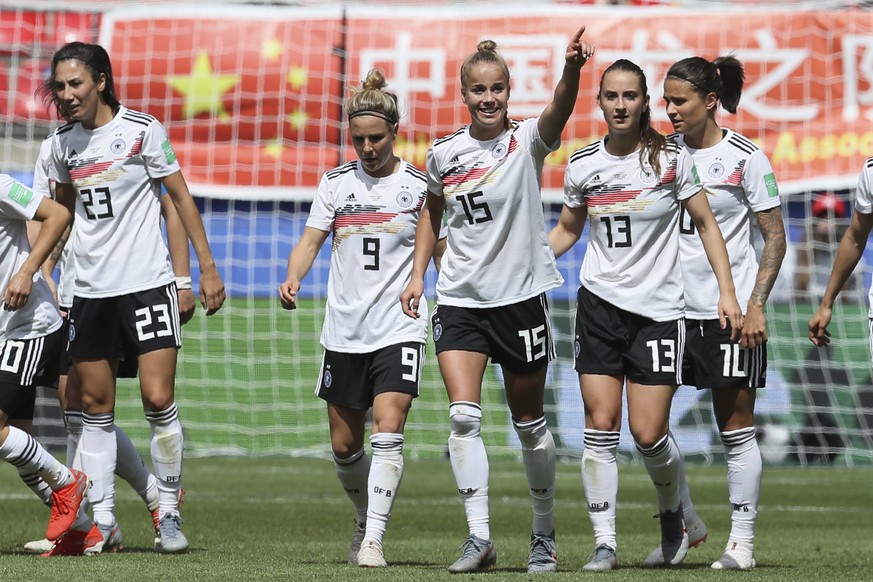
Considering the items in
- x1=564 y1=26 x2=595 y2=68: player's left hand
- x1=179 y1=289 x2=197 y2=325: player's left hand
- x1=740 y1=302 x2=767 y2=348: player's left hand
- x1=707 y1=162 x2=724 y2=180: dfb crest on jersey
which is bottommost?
x1=740 y1=302 x2=767 y2=348: player's left hand

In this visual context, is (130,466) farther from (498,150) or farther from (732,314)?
(732,314)

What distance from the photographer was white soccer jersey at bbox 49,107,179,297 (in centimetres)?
712

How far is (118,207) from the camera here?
7141mm

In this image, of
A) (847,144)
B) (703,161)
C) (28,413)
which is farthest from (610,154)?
(847,144)

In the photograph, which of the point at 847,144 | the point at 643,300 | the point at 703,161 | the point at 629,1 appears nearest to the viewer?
the point at 643,300

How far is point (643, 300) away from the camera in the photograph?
21.6 ft

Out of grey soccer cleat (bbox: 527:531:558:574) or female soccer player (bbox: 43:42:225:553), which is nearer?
grey soccer cleat (bbox: 527:531:558:574)

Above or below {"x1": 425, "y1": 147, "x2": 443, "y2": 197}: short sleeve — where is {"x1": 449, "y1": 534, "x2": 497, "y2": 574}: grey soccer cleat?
below

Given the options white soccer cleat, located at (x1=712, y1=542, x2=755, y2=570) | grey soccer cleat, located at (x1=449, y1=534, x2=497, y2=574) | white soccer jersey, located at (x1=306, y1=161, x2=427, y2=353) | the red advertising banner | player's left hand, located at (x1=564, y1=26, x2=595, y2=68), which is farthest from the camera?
the red advertising banner

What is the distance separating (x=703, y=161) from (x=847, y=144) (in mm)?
8558

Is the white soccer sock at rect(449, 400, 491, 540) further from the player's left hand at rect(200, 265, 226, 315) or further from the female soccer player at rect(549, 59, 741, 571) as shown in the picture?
the player's left hand at rect(200, 265, 226, 315)

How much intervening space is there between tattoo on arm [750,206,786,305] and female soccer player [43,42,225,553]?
8.04ft

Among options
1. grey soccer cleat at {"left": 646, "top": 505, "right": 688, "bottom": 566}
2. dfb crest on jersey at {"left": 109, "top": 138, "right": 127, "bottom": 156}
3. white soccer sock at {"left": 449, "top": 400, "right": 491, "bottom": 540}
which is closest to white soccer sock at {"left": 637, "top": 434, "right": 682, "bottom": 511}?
grey soccer cleat at {"left": 646, "top": 505, "right": 688, "bottom": 566}

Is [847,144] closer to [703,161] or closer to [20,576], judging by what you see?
[703,161]
